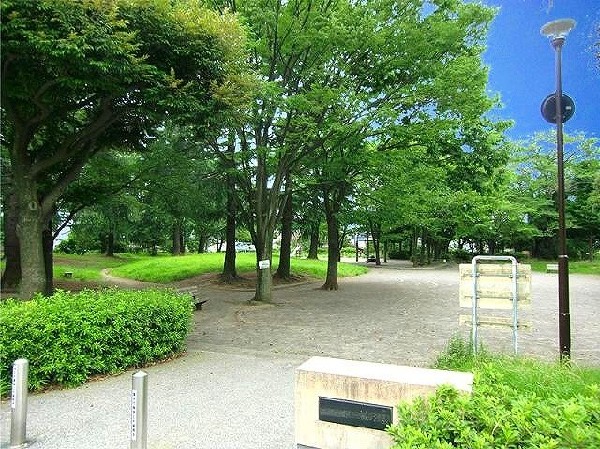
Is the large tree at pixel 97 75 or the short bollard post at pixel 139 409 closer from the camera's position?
the short bollard post at pixel 139 409

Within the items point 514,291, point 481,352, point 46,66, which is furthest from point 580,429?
point 46,66

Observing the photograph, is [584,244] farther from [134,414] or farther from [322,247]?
[134,414]

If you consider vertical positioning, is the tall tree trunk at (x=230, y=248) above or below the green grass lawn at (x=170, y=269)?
above

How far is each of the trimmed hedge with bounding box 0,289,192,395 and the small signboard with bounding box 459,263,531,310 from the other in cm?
421

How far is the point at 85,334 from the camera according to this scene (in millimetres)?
5230

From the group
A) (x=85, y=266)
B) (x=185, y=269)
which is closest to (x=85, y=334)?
(x=185, y=269)

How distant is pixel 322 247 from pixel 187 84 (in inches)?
2083

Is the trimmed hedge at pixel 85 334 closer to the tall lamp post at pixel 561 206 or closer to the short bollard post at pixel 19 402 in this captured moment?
the short bollard post at pixel 19 402

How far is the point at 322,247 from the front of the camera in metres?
59.6

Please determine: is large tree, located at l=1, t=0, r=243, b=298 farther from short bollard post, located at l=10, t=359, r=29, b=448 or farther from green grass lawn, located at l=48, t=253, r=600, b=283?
green grass lawn, located at l=48, t=253, r=600, b=283

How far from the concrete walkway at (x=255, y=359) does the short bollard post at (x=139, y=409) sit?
0.48 meters

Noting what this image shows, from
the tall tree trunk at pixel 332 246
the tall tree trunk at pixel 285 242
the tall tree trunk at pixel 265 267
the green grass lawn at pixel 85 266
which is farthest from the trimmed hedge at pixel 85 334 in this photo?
the green grass lawn at pixel 85 266

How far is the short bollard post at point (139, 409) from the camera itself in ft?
10.5

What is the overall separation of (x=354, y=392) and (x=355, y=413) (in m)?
0.14
